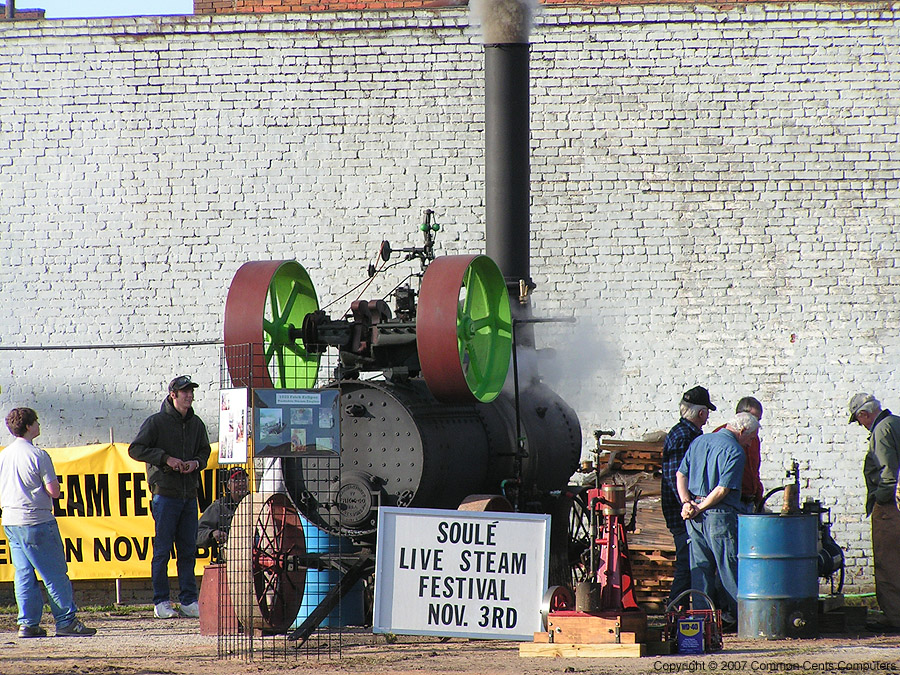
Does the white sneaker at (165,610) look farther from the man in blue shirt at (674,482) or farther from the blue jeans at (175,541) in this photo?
the man in blue shirt at (674,482)

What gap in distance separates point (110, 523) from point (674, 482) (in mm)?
4793

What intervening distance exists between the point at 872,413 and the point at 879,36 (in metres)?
4.33

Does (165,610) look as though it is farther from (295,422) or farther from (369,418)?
(295,422)

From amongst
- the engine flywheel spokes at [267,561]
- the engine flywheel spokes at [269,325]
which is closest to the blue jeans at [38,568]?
the engine flywheel spokes at [267,561]

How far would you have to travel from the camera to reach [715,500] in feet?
25.6

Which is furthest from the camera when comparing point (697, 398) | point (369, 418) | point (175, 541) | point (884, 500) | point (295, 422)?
point (175, 541)

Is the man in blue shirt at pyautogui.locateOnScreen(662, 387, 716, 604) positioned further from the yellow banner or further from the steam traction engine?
the yellow banner

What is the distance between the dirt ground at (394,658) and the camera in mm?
6430

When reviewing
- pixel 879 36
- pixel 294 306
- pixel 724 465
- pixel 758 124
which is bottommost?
pixel 724 465

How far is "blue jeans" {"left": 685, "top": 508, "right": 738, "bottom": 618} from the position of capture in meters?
7.86

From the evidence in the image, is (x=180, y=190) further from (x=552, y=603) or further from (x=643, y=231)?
(x=552, y=603)

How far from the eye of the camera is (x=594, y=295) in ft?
36.6

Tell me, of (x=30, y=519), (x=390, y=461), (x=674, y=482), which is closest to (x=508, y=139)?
(x=674, y=482)

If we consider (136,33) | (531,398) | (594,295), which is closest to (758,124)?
(594,295)
